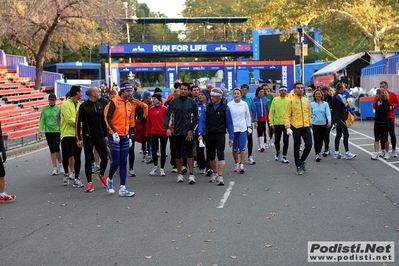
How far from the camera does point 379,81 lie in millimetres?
35250

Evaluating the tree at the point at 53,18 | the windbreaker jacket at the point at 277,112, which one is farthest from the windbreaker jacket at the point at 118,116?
the tree at the point at 53,18

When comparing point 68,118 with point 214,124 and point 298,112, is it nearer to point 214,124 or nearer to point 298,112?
point 214,124

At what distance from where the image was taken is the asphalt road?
7.20m

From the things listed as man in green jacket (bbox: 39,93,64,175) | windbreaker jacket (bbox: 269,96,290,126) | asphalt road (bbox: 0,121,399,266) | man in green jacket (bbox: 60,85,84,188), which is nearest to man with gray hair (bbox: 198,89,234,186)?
asphalt road (bbox: 0,121,399,266)

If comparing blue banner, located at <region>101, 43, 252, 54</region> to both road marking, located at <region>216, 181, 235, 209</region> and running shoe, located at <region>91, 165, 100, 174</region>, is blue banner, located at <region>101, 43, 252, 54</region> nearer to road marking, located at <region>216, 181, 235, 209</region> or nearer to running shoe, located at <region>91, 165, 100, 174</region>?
running shoe, located at <region>91, 165, 100, 174</region>

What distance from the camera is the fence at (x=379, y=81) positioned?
33.0 metres

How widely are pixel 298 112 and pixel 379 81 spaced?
2273cm

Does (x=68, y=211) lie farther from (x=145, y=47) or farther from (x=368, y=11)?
(x=145, y=47)

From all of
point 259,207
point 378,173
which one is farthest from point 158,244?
point 378,173

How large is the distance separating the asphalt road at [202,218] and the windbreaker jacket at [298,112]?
1.05m

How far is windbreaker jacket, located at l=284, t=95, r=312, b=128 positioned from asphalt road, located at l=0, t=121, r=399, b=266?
1.05m

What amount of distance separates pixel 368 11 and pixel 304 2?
526 cm

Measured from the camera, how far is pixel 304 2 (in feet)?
130

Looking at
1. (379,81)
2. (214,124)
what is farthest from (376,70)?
(214,124)
